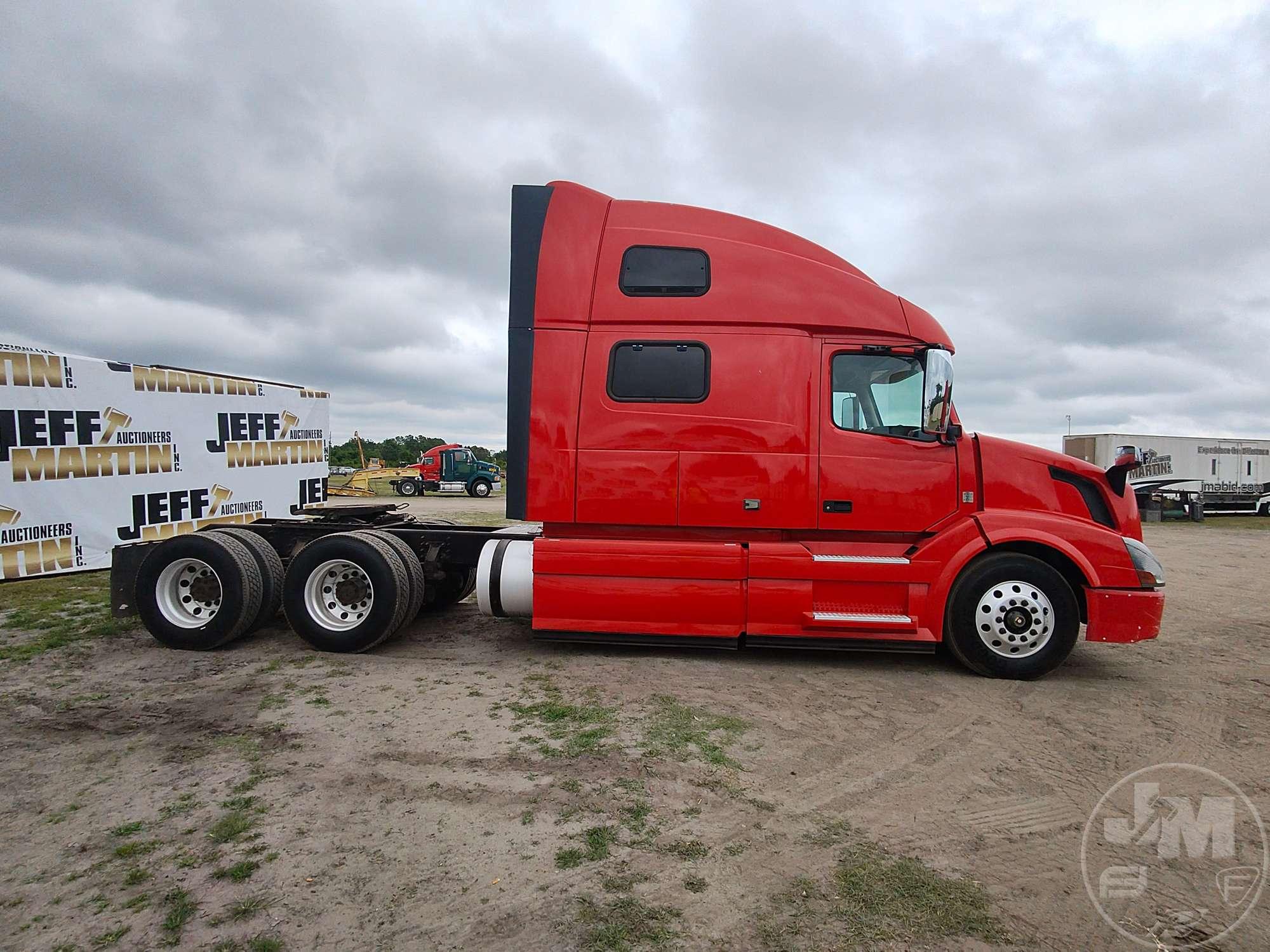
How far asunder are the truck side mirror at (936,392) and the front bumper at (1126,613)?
1.78m

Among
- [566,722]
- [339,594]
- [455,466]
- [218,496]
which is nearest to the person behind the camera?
[566,722]

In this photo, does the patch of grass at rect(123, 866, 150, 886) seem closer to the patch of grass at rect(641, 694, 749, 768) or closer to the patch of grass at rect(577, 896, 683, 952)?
the patch of grass at rect(577, 896, 683, 952)

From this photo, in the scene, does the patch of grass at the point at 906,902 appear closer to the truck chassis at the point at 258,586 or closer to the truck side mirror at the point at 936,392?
the truck side mirror at the point at 936,392

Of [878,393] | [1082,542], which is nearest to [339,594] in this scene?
[878,393]

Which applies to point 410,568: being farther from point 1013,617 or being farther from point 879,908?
point 1013,617

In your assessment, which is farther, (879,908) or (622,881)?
(622,881)

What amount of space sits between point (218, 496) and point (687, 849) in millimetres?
11777

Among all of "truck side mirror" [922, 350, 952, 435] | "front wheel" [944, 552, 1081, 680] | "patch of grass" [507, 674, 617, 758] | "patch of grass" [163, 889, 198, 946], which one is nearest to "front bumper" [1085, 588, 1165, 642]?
"front wheel" [944, 552, 1081, 680]

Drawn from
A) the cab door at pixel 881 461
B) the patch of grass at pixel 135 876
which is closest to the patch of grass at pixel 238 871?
the patch of grass at pixel 135 876

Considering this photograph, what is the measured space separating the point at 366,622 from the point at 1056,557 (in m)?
5.71

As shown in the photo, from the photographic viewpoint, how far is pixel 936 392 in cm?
520

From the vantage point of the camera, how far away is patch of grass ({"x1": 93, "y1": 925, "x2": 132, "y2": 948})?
2.21m

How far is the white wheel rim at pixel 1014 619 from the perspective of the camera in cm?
518

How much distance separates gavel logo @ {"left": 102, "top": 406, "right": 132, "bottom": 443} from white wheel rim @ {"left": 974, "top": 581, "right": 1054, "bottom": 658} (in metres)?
11.6
